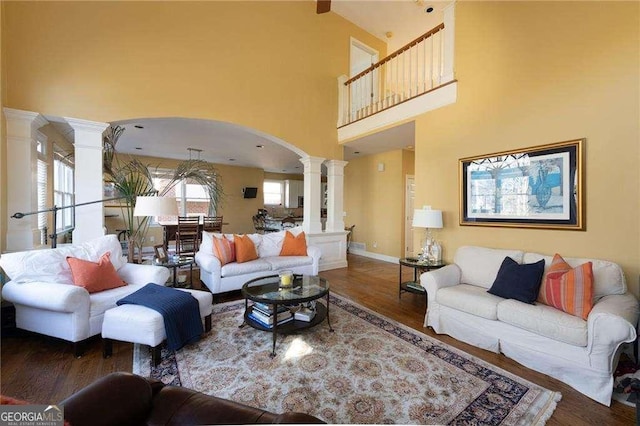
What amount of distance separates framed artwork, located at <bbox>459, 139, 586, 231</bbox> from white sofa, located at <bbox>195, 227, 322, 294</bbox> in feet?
7.80

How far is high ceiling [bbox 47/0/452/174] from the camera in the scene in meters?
4.73

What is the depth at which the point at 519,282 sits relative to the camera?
2344 mm

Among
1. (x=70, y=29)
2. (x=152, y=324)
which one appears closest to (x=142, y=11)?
(x=70, y=29)

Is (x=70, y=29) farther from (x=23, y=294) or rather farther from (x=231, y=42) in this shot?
(x=23, y=294)

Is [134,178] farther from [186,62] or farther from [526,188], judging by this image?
[526,188]

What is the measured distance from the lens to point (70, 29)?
10.6 ft

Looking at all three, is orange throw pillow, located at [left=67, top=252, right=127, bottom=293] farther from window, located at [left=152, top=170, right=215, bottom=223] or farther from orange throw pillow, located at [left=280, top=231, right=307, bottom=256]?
window, located at [left=152, top=170, right=215, bottom=223]

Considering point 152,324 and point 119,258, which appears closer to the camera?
point 152,324

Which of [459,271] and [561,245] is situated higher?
[561,245]

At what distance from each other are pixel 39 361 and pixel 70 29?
147 inches

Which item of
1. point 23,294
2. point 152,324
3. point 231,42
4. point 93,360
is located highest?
point 231,42

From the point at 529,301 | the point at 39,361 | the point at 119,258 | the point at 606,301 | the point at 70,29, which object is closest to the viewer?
the point at 606,301

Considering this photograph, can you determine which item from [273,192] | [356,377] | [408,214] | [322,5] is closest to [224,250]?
[356,377]

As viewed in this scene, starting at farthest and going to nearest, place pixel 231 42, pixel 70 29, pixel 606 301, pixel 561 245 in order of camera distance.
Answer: pixel 231 42 < pixel 70 29 < pixel 561 245 < pixel 606 301
